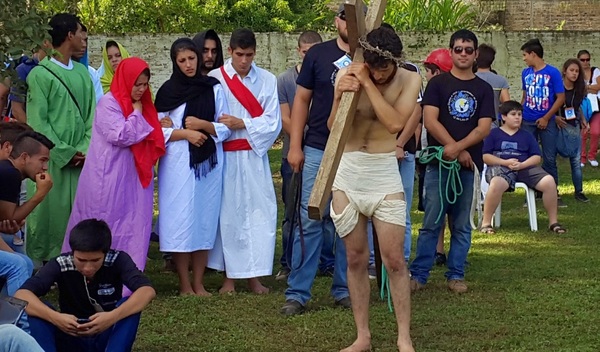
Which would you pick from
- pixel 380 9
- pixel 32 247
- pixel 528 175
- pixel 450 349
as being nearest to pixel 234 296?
pixel 32 247

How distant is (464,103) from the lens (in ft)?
28.2

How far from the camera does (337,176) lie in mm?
6941

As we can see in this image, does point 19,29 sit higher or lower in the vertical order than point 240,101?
higher

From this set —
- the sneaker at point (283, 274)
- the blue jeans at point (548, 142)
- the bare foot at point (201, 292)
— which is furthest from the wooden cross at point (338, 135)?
the blue jeans at point (548, 142)

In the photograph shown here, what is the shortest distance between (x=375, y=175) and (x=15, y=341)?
249cm

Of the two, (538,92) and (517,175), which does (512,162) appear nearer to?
(517,175)

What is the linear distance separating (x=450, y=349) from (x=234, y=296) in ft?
7.19

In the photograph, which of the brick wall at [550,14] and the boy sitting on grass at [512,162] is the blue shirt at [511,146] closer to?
the boy sitting on grass at [512,162]

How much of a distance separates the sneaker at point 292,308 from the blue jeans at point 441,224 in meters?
1.29

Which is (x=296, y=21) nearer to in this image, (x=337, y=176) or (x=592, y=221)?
(x=592, y=221)

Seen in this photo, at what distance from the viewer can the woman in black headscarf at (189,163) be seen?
853 cm

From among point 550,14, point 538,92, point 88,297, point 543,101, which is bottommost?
point 88,297

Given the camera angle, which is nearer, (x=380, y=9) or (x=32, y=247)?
(x=380, y=9)

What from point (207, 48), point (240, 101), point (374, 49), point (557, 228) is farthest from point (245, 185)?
point (557, 228)
